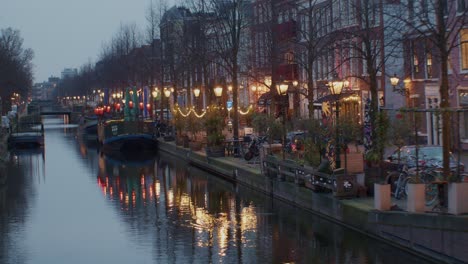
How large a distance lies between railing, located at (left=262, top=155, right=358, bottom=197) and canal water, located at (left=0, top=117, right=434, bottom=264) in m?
0.99

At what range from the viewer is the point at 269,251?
22062 millimetres

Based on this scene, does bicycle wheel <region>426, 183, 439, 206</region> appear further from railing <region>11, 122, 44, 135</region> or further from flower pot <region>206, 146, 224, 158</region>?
railing <region>11, 122, 44, 135</region>

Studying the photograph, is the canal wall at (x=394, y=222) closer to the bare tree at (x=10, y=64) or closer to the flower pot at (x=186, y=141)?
the flower pot at (x=186, y=141)

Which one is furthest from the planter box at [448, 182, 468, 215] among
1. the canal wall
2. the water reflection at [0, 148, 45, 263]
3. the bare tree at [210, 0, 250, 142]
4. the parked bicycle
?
the bare tree at [210, 0, 250, 142]

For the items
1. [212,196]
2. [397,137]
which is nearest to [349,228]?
[397,137]

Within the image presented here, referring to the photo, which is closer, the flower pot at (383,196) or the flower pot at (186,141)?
the flower pot at (383,196)

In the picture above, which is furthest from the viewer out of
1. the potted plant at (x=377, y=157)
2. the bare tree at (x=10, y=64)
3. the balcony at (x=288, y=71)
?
the bare tree at (x=10, y=64)

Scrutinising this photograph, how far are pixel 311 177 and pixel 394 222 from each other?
6470mm

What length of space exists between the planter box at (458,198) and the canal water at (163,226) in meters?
1.45

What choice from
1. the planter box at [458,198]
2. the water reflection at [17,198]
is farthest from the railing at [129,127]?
the planter box at [458,198]

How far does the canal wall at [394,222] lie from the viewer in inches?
734

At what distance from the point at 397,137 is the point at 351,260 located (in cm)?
506

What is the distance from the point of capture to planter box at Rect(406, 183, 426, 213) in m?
20.3

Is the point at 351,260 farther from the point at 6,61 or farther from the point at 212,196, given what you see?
the point at 6,61
